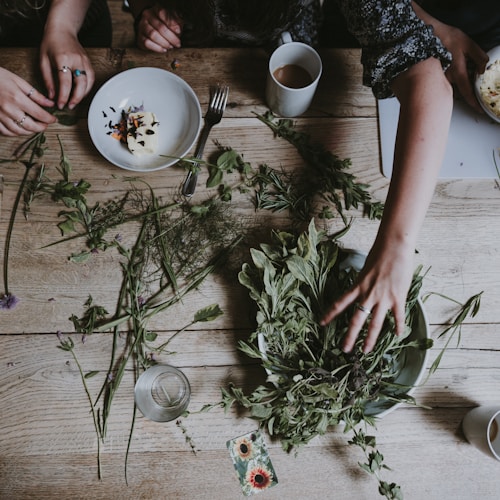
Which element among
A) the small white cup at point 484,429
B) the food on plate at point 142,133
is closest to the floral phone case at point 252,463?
the small white cup at point 484,429

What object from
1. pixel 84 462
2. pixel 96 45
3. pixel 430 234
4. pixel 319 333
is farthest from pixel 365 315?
pixel 96 45

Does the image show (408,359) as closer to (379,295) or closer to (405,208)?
(379,295)

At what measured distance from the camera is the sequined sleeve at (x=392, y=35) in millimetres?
783

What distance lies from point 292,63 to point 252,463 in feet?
2.72

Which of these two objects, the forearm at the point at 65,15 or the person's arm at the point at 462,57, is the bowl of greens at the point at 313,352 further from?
the forearm at the point at 65,15

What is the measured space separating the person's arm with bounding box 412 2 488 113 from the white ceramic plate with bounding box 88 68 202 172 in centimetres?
56

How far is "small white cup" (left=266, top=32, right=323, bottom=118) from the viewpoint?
0.88m

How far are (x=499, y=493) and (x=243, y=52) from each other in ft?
3.56

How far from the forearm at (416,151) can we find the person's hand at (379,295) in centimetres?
3

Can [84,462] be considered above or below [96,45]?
below

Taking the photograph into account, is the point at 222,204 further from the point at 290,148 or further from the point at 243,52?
the point at 243,52

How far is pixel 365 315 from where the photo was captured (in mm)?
766

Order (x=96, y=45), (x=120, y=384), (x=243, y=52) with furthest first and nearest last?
(x=96, y=45) < (x=243, y=52) < (x=120, y=384)

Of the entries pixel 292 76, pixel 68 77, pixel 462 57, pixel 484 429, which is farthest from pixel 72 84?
pixel 484 429
